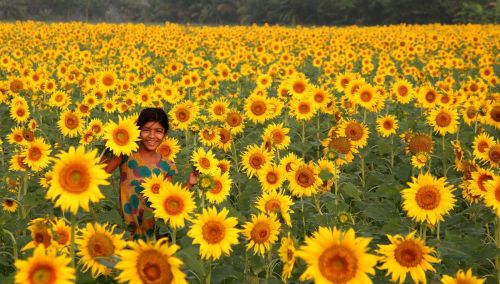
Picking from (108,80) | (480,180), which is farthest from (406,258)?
(108,80)

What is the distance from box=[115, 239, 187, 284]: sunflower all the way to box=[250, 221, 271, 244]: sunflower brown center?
96 centimetres

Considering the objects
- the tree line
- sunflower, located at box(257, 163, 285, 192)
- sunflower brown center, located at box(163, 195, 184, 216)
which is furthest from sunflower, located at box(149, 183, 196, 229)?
the tree line

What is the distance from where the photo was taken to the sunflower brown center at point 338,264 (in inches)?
89.5

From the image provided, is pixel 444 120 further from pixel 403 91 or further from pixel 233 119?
pixel 233 119

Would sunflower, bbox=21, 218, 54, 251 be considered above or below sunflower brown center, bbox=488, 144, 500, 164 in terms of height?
below

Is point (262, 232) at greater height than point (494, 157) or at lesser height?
lesser

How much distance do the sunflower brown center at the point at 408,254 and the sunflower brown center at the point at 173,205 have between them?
1.37 metres

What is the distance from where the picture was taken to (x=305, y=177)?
4.05m

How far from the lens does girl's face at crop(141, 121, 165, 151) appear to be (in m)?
4.28

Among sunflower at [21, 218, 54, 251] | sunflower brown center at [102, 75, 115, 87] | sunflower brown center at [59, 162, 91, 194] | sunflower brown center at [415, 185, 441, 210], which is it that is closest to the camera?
sunflower brown center at [59, 162, 91, 194]

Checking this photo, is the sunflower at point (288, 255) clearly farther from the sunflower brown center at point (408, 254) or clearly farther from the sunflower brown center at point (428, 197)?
the sunflower brown center at point (428, 197)

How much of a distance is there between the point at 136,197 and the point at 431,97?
4.91m

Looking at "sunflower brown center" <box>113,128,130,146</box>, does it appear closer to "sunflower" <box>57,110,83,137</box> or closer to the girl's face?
the girl's face

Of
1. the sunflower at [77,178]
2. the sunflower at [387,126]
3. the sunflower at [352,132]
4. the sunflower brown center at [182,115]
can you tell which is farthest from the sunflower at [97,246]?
the sunflower at [387,126]
